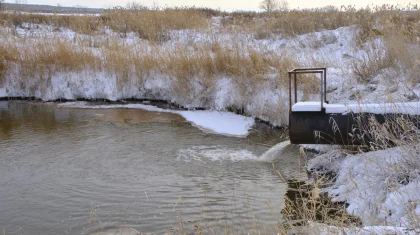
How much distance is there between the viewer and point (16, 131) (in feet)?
26.8

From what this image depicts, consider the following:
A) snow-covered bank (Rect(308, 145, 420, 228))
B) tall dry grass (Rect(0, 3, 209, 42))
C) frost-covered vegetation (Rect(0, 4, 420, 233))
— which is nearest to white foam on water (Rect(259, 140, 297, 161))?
frost-covered vegetation (Rect(0, 4, 420, 233))

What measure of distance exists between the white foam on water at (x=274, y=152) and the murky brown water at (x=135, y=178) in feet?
0.37

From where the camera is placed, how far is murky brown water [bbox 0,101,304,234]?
455cm

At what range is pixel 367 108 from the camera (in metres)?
5.25

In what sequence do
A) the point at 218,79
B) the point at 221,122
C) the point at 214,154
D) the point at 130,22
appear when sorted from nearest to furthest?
the point at 214,154 → the point at 221,122 → the point at 218,79 → the point at 130,22

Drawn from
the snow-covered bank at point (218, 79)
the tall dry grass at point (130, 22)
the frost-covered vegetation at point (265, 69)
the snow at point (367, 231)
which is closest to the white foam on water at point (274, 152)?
the frost-covered vegetation at point (265, 69)

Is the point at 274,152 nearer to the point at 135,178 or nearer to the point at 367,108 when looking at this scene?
the point at 367,108

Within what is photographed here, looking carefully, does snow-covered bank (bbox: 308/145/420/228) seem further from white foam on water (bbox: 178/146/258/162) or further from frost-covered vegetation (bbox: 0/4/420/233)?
white foam on water (bbox: 178/146/258/162)

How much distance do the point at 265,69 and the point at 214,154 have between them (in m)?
3.26

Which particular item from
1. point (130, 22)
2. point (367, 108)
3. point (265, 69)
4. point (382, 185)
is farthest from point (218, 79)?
point (130, 22)

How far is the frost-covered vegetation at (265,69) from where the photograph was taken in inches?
196

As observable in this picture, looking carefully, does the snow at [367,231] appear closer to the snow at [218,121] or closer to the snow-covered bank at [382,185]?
the snow-covered bank at [382,185]

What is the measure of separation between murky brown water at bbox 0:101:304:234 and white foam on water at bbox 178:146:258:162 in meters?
0.02

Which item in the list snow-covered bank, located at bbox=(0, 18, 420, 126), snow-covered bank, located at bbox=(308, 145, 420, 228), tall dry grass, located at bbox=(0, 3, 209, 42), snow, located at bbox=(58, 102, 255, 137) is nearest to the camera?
snow-covered bank, located at bbox=(308, 145, 420, 228)
